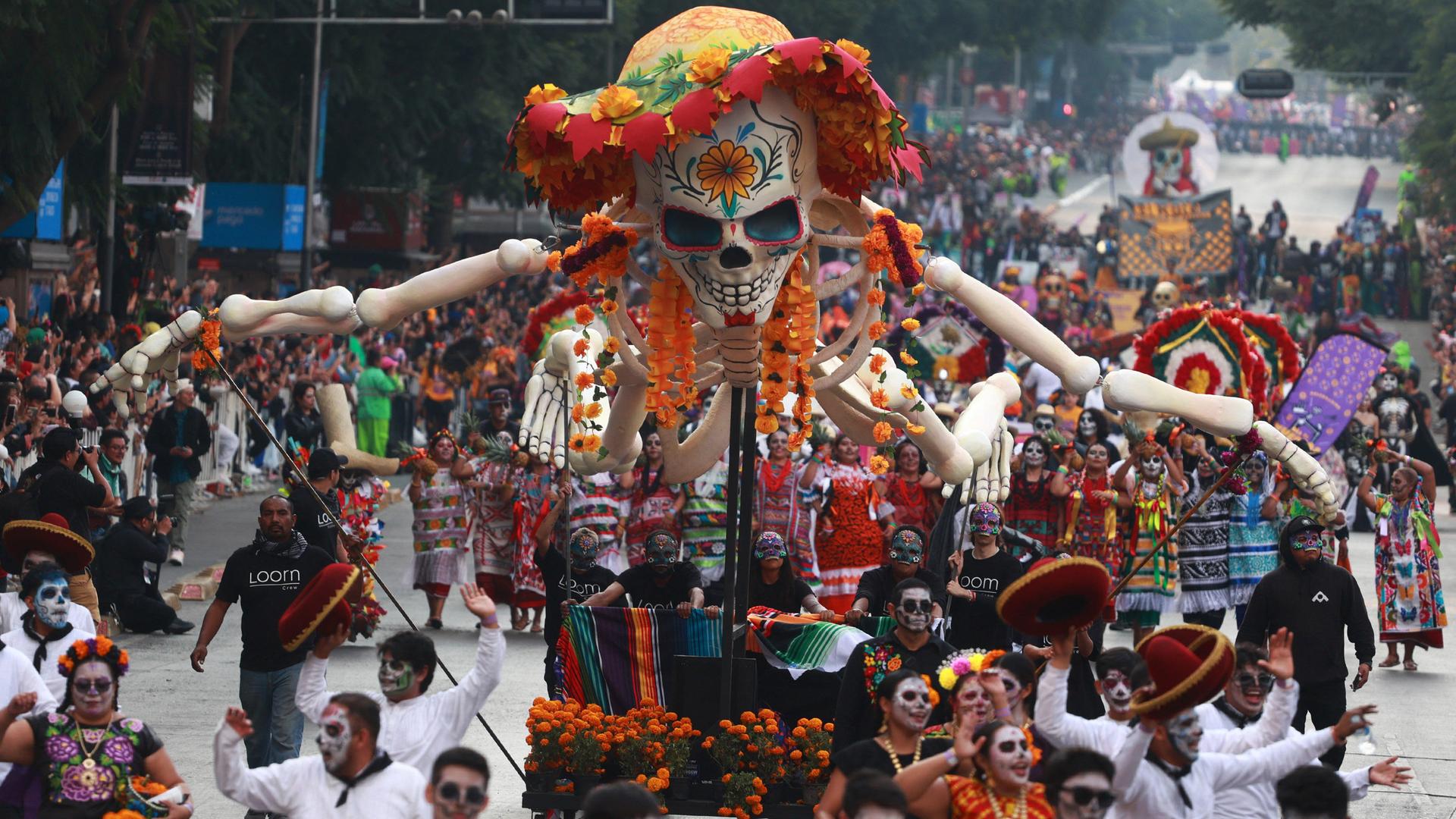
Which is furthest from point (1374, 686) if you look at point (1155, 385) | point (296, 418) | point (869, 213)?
point (296, 418)

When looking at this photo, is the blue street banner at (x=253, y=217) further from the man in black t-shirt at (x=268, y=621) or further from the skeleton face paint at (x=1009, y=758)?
the skeleton face paint at (x=1009, y=758)

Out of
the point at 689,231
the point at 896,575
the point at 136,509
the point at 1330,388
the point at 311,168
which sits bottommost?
the point at 136,509

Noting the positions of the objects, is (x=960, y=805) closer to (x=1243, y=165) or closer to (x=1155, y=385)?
(x=1155, y=385)

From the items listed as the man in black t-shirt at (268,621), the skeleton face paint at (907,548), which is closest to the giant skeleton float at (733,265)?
the skeleton face paint at (907,548)

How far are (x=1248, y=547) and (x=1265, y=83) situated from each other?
3005 centimetres

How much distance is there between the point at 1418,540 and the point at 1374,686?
1081 mm

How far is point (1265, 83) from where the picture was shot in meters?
43.0

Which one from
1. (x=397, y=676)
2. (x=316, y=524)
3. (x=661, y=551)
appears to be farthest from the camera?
(x=316, y=524)

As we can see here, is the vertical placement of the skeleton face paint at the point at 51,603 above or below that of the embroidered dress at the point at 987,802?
above

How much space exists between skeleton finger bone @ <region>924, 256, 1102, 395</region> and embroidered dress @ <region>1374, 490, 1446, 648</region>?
555cm

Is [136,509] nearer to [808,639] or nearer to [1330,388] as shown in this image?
[808,639]

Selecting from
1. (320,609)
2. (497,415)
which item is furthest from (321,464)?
(320,609)

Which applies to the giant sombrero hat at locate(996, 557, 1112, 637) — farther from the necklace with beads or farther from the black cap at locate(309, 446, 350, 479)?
the black cap at locate(309, 446, 350, 479)

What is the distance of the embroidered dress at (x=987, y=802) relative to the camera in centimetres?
704
